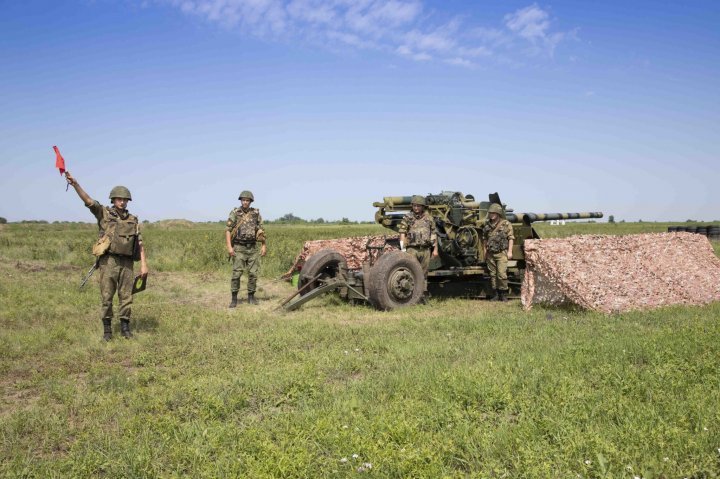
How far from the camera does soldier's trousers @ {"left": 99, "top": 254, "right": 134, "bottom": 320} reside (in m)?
7.62

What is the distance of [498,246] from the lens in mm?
10672

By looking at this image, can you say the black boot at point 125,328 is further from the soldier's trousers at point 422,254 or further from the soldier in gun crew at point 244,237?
the soldier's trousers at point 422,254

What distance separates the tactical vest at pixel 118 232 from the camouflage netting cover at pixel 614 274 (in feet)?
21.3

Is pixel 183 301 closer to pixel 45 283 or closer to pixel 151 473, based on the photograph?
pixel 45 283

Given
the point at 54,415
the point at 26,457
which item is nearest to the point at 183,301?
the point at 54,415

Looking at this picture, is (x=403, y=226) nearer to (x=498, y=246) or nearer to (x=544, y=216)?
(x=498, y=246)

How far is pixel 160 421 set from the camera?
4391 millimetres

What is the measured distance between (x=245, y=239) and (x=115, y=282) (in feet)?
11.0

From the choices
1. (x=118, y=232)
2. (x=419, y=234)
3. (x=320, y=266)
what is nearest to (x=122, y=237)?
(x=118, y=232)

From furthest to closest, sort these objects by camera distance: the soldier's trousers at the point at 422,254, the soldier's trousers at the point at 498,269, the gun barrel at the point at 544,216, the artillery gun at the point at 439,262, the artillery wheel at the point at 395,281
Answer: the gun barrel at the point at 544,216 < the soldier's trousers at the point at 498,269 < the soldier's trousers at the point at 422,254 < the artillery gun at the point at 439,262 < the artillery wheel at the point at 395,281

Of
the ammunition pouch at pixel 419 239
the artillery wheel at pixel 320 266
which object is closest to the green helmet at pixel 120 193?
the artillery wheel at pixel 320 266

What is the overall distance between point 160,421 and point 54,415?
41.2 inches

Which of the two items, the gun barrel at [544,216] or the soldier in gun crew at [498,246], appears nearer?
the soldier in gun crew at [498,246]

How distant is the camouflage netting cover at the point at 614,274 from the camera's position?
9078mm
